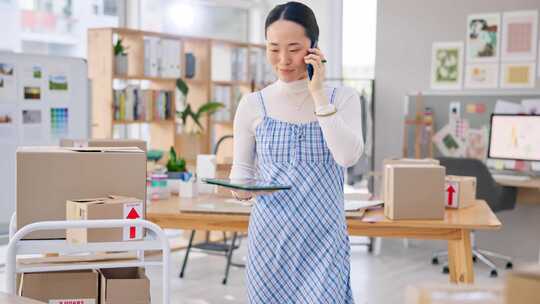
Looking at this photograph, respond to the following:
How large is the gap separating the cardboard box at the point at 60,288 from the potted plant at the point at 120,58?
3.79 m

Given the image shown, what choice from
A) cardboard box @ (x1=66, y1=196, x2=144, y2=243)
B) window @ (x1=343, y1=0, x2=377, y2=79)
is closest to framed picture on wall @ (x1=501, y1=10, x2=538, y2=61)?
window @ (x1=343, y1=0, x2=377, y2=79)

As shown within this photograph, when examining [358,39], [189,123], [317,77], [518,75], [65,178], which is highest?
[358,39]

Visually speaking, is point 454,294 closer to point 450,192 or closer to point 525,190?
point 450,192

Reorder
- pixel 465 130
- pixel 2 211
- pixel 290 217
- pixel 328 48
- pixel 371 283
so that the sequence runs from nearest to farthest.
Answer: pixel 290 217, pixel 371 283, pixel 2 211, pixel 465 130, pixel 328 48

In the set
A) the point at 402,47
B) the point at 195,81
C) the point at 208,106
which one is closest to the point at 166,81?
the point at 195,81

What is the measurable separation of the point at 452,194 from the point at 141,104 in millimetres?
3400

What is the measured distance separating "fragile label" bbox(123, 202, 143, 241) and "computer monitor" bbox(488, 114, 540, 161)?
389cm

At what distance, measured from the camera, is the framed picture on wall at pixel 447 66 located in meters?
6.13

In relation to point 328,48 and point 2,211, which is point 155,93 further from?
point 328,48

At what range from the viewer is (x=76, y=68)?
5.76m

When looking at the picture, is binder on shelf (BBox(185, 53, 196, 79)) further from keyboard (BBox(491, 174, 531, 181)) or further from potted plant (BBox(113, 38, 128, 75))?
keyboard (BBox(491, 174, 531, 181))

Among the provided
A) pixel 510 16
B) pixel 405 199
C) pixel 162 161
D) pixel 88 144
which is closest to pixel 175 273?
pixel 162 161

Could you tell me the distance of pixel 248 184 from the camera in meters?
2.12

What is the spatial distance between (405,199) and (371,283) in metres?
2.05
